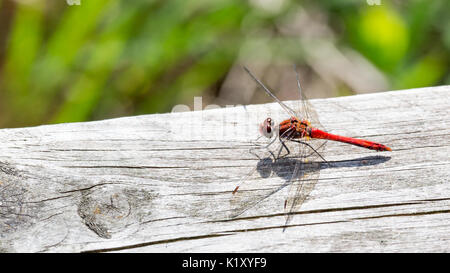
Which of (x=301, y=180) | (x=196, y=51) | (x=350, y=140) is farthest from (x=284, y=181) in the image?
(x=196, y=51)

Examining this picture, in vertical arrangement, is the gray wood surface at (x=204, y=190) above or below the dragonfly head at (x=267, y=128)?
below

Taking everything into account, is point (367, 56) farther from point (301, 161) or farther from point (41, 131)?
point (41, 131)

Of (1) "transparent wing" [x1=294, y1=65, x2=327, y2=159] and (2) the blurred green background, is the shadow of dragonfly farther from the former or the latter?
(2) the blurred green background

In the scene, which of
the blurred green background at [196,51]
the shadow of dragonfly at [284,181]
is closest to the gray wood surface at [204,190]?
the shadow of dragonfly at [284,181]

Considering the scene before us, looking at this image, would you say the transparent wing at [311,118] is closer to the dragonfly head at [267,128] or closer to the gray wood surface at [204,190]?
the gray wood surface at [204,190]

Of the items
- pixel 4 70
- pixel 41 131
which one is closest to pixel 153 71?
pixel 4 70
